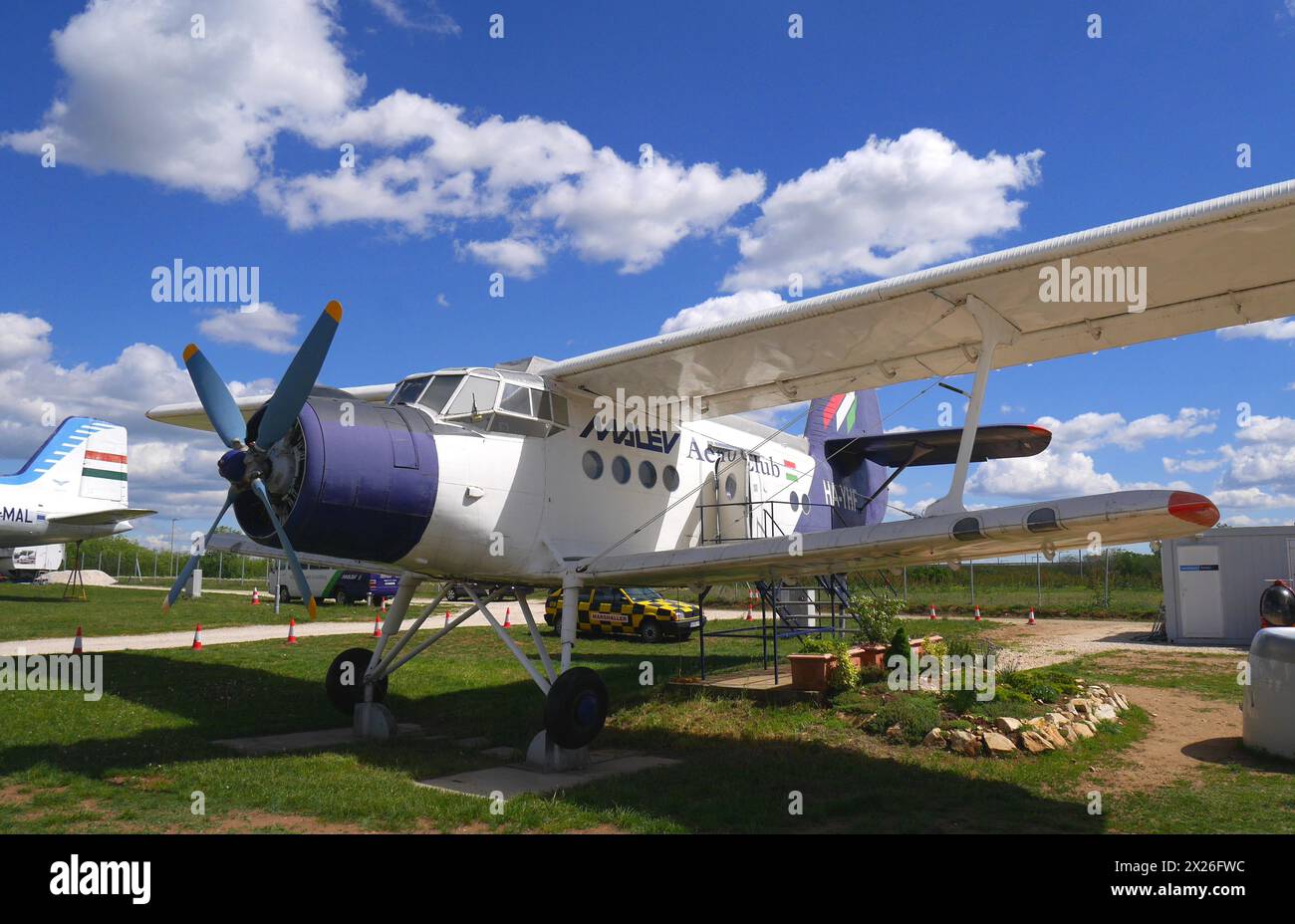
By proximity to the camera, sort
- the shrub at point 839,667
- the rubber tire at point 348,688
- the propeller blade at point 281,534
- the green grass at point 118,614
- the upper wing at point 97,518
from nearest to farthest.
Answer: the propeller blade at point 281,534, the rubber tire at point 348,688, the shrub at point 839,667, the green grass at point 118,614, the upper wing at point 97,518

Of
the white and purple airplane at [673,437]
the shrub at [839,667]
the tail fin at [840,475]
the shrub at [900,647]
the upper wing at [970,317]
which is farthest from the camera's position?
the tail fin at [840,475]

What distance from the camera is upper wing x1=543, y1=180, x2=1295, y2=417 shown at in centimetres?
710

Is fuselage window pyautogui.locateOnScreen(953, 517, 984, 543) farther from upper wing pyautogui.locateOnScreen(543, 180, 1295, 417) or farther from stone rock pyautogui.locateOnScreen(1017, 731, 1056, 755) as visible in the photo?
stone rock pyautogui.locateOnScreen(1017, 731, 1056, 755)

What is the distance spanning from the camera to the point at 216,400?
8.43 meters

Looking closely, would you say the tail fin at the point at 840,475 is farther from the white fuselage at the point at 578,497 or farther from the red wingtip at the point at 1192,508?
the red wingtip at the point at 1192,508

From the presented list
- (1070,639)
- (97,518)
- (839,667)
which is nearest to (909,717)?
(839,667)

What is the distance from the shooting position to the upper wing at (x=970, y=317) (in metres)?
7.10

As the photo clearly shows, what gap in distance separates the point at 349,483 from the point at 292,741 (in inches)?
166

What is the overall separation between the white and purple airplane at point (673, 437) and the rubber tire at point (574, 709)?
0.07ft

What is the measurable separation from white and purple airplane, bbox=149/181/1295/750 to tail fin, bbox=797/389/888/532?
2.92 metres

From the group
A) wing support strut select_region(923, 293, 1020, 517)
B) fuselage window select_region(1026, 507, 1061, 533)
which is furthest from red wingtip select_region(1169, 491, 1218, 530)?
wing support strut select_region(923, 293, 1020, 517)

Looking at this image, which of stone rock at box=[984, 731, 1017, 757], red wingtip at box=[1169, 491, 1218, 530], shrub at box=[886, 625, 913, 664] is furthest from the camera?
shrub at box=[886, 625, 913, 664]

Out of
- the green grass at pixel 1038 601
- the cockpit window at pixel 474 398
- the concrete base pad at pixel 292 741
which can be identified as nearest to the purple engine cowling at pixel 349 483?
the cockpit window at pixel 474 398
